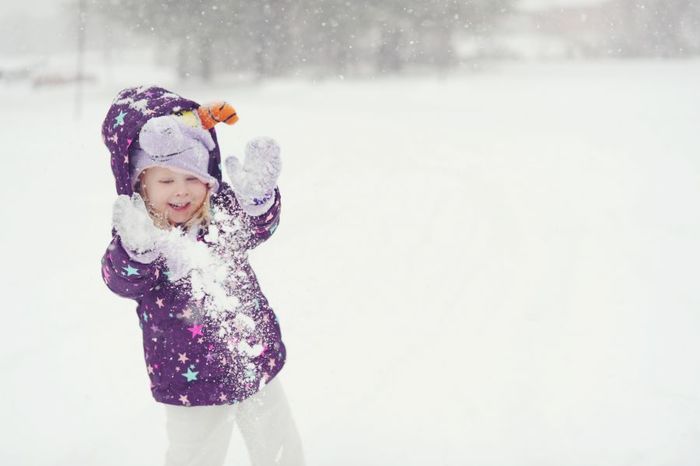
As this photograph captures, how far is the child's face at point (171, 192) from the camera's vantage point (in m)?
1.46

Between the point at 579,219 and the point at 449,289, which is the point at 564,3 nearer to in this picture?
the point at 579,219

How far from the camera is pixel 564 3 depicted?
20.7 m

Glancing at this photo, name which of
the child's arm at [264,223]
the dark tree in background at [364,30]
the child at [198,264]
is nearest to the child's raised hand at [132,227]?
the child at [198,264]

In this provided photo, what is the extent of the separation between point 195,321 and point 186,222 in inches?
10.8

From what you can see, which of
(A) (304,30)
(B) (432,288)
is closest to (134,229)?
(B) (432,288)

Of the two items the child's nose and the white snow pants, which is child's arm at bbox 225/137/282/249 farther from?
the white snow pants

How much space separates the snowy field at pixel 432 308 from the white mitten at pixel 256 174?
45.9 inches

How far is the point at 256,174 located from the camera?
153cm

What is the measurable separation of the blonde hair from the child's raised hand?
20 centimetres

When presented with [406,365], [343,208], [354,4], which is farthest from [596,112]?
[354,4]

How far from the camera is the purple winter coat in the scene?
4.82 ft

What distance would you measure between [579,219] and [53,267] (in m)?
4.28

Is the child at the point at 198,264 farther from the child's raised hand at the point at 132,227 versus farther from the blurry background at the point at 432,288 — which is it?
the blurry background at the point at 432,288

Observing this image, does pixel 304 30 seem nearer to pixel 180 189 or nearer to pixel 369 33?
pixel 369 33
